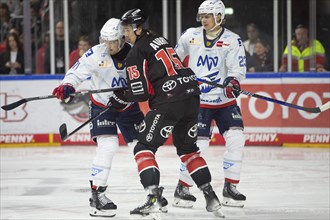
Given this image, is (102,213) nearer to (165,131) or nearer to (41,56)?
(165,131)

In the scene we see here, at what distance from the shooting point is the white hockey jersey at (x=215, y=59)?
→ 676 cm

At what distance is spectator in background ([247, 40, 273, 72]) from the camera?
436 inches

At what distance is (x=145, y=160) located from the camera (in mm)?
5824

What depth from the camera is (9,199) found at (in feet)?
23.2

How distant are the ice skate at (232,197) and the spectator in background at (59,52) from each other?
5116 mm

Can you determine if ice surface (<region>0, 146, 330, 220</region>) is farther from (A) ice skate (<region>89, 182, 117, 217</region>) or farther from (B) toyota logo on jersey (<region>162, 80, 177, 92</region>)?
(B) toyota logo on jersey (<region>162, 80, 177, 92</region>)

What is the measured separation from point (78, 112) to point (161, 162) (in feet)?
6.47

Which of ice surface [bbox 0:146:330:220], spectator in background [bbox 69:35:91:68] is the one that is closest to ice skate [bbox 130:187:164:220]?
ice surface [bbox 0:146:330:220]

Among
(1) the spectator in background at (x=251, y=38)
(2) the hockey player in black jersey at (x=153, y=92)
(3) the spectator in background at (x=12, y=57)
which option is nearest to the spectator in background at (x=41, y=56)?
(3) the spectator in background at (x=12, y=57)

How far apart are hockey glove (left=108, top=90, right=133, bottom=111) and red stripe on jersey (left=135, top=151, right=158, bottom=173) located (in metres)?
0.47

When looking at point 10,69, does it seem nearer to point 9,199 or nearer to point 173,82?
point 9,199

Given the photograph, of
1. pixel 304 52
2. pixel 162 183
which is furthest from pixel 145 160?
pixel 304 52

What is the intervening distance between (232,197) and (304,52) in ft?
14.7

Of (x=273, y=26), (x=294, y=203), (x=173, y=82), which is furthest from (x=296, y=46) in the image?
(x=173, y=82)
